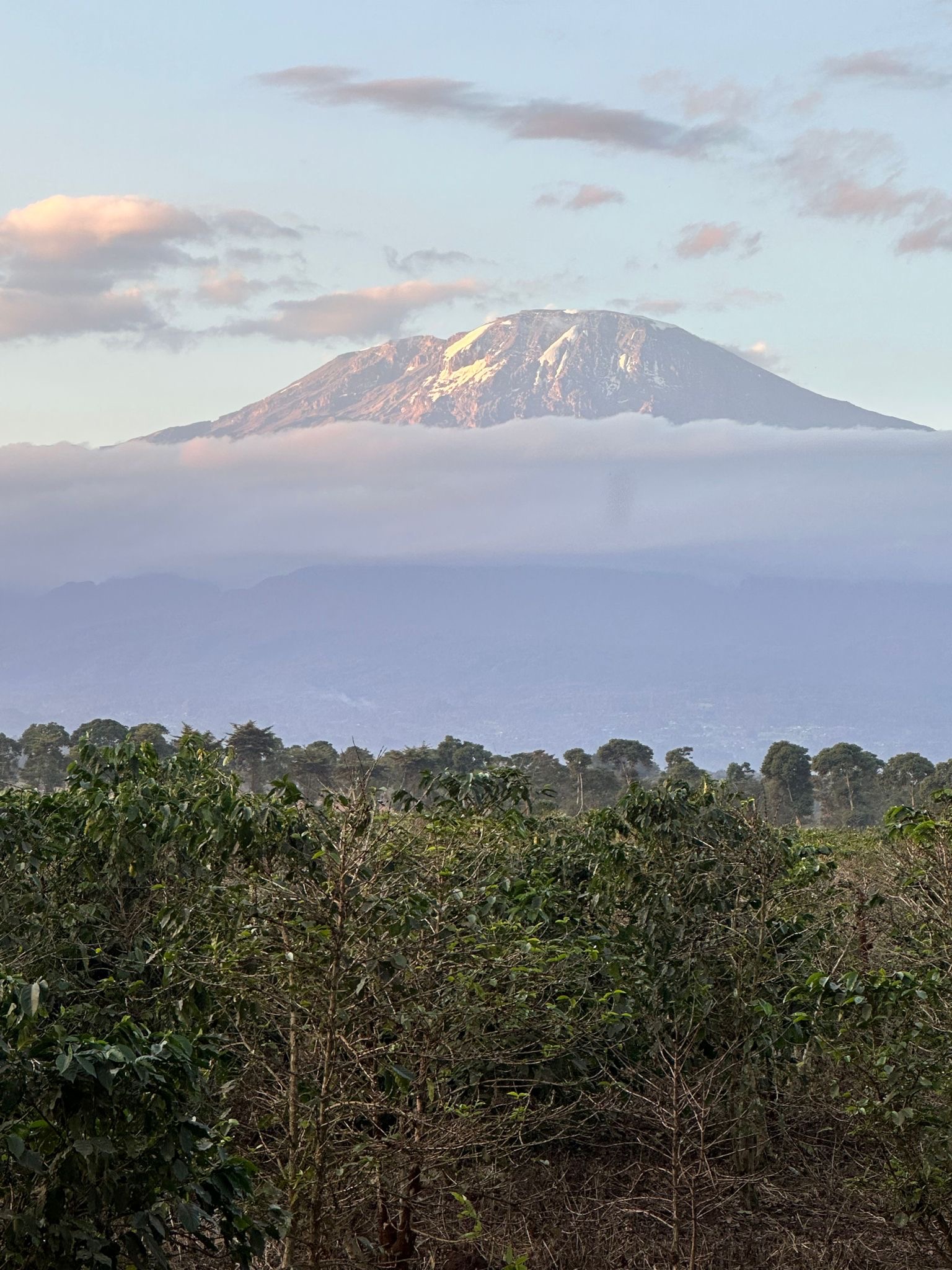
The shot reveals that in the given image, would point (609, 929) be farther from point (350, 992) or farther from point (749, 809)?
point (350, 992)

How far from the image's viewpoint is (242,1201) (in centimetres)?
757

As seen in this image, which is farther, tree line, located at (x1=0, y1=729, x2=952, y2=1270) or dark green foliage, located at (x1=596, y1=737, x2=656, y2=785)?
dark green foliage, located at (x1=596, y1=737, x2=656, y2=785)

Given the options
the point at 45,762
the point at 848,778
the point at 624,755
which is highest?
the point at 624,755

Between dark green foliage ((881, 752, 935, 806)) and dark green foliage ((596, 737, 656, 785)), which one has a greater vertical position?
dark green foliage ((596, 737, 656, 785))

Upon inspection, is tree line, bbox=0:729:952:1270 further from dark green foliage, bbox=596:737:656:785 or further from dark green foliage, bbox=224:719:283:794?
dark green foliage, bbox=596:737:656:785

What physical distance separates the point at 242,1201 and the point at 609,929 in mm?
5823

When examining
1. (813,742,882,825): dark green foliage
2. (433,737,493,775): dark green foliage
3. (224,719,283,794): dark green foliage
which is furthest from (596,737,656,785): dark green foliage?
(433,737,493,775): dark green foliage

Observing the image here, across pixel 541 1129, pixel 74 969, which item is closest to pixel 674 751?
pixel 541 1129

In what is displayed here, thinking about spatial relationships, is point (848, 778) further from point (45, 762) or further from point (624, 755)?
point (45, 762)

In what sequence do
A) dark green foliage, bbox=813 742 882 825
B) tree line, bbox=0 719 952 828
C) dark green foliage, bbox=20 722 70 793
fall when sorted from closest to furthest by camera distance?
tree line, bbox=0 719 952 828 → dark green foliage, bbox=20 722 70 793 → dark green foliage, bbox=813 742 882 825

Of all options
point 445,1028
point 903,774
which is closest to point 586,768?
point 903,774

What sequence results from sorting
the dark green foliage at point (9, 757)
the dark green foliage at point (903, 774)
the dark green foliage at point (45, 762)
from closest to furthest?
the dark green foliage at point (45, 762), the dark green foliage at point (9, 757), the dark green foliage at point (903, 774)

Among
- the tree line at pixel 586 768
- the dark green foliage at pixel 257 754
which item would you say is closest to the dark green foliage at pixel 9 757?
the tree line at pixel 586 768

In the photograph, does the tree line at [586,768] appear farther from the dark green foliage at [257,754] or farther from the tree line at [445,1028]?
the tree line at [445,1028]
